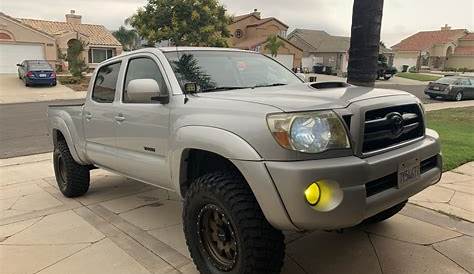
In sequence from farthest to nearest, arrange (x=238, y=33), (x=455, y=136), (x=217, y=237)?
1. (x=238, y=33)
2. (x=455, y=136)
3. (x=217, y=237)

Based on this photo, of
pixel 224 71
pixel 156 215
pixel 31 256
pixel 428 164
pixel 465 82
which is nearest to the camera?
pixel 428 164

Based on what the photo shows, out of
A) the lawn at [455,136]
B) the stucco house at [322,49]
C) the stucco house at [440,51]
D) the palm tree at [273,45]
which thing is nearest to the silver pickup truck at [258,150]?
the lawn at [455,136]

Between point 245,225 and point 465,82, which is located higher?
point 465,82

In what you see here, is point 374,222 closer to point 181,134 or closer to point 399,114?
point 399,114

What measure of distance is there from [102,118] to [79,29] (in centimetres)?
4203

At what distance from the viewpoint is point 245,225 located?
2850 mm

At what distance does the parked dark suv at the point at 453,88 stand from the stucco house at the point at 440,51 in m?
45.1

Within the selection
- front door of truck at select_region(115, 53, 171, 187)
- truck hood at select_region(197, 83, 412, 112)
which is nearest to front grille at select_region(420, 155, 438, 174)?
truck hood at select_region(197, 83, 412, 112)

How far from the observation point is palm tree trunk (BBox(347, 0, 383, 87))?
18.0ft

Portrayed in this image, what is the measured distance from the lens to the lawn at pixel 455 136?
23.0 feet

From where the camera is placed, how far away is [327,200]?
2.68 m

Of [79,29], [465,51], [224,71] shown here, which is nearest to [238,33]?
[79,29]

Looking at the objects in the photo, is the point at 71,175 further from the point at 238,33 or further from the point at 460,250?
the point at 238,33

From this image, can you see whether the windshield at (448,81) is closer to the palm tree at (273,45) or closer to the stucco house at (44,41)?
the palm tree at (273,45)
